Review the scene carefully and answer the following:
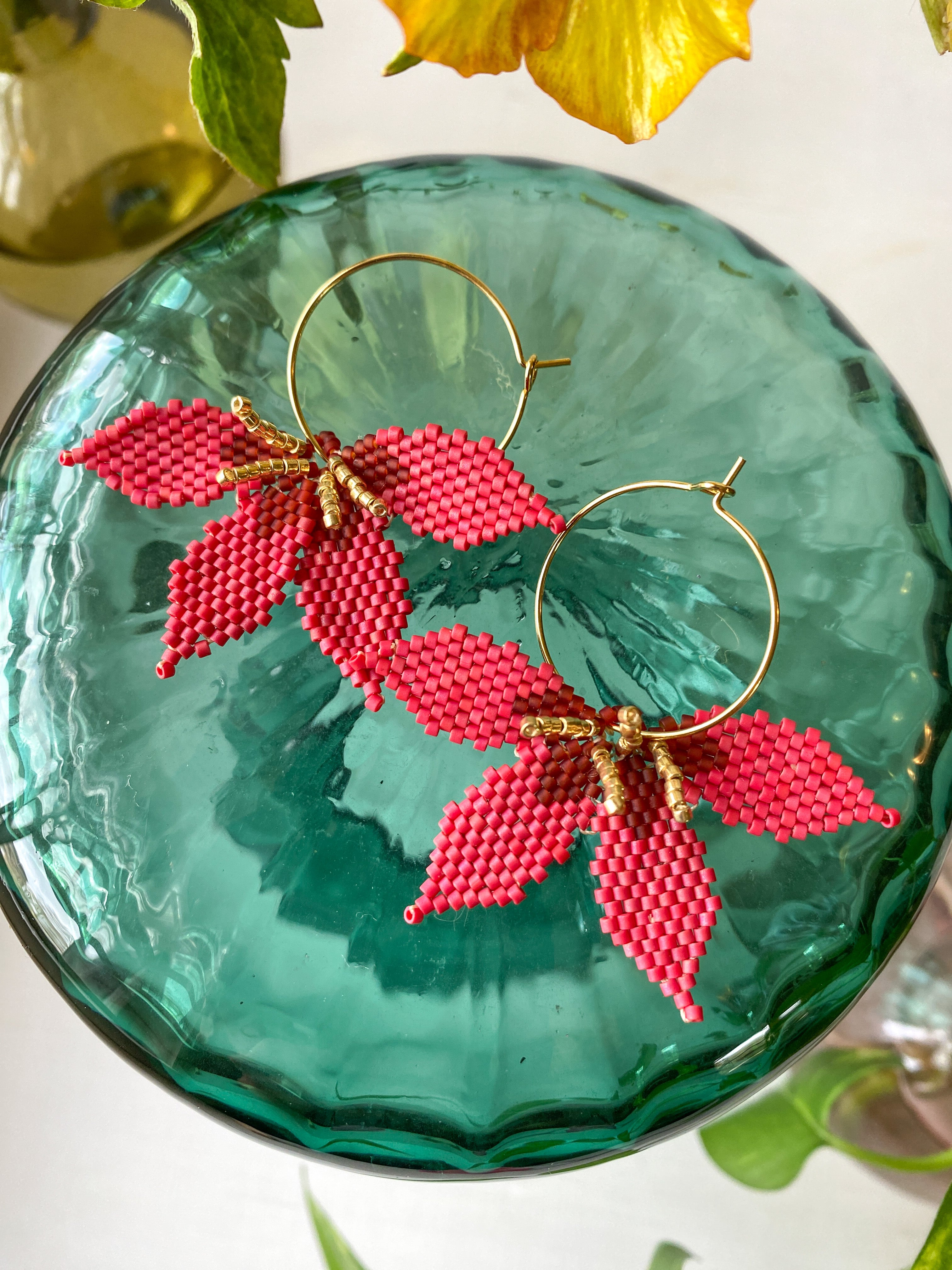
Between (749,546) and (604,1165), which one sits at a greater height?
(749,546)

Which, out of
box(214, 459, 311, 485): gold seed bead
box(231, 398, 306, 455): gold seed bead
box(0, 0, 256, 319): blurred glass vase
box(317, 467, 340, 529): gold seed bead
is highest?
box(0, 0, 256, 319): blurred glass vase

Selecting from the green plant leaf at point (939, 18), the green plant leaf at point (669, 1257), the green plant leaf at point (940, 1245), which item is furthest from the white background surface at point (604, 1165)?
the green plant leaf at point (939, 18)

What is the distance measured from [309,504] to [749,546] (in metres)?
0.12

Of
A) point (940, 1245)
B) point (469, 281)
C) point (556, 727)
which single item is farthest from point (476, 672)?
point (940, 1245)

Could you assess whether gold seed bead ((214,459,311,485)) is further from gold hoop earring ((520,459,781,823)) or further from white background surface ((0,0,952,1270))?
white background surface ((0,0,952,1270))

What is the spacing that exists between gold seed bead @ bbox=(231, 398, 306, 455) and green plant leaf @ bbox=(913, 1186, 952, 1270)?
0.99 ft

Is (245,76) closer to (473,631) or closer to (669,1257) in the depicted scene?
(473,631)

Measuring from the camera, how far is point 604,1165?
1.55 feet

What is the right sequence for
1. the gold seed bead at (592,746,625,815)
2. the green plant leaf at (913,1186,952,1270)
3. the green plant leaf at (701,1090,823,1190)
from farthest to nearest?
the green plant leaf at (701,1090,823,1190) → the green plant leaf at (913,1186,952,1270) → the gold seed bead at (592,746,625,815)

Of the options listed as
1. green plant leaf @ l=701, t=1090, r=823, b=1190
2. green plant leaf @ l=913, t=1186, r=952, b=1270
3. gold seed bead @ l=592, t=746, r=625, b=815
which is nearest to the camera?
gold seed bead @ l=592, t=746, r=625, b=815

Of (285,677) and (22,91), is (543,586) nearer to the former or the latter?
(285,677)

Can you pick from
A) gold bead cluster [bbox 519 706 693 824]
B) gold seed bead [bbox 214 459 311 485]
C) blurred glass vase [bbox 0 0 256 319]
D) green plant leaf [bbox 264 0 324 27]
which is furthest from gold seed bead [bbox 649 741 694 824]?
blurred glass vase [bbox 0 0 256 319]

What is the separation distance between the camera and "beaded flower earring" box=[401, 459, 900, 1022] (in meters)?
0.25

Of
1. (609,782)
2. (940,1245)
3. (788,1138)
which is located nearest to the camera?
(609,782)
